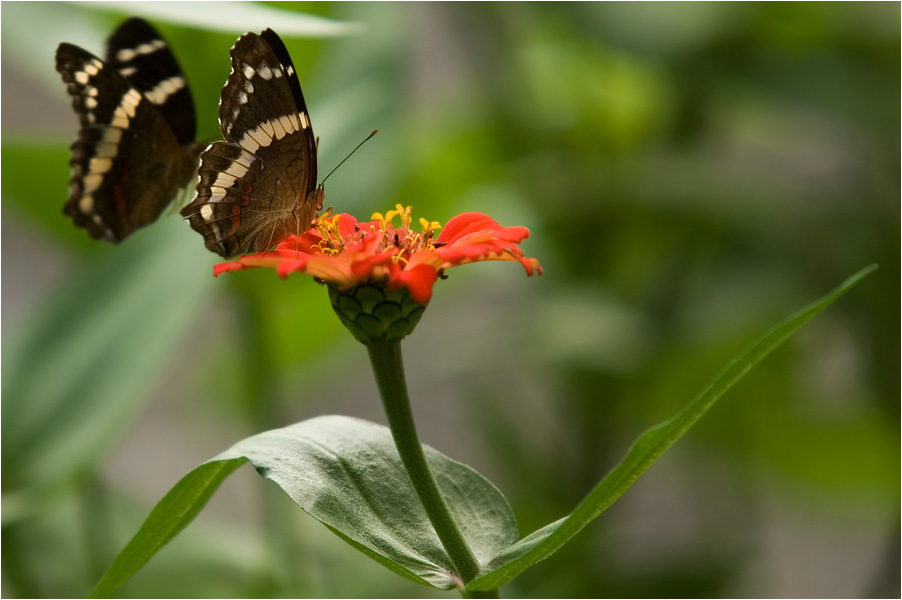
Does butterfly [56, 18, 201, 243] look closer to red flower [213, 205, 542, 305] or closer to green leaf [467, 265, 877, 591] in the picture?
red flower [213, 205, 542, 305]

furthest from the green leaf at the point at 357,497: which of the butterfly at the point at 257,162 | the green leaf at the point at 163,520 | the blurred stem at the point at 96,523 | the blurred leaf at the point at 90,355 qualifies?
the blurred stem at the point at 96,523

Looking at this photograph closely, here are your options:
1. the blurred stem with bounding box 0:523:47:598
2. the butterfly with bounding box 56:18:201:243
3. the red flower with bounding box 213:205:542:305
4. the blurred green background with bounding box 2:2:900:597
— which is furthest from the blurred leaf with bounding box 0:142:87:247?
the red flower with bounding box 213:205:542:305

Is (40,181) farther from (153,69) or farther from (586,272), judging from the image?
(586,272)

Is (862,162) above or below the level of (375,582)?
above

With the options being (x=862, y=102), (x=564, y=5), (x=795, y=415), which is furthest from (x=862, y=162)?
(x=564, y=5)

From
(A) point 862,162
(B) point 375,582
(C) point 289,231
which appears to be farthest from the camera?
(A) point 862,162

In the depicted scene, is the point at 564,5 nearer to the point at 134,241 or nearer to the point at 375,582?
the point at 134,241

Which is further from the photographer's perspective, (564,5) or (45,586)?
(564,5)
